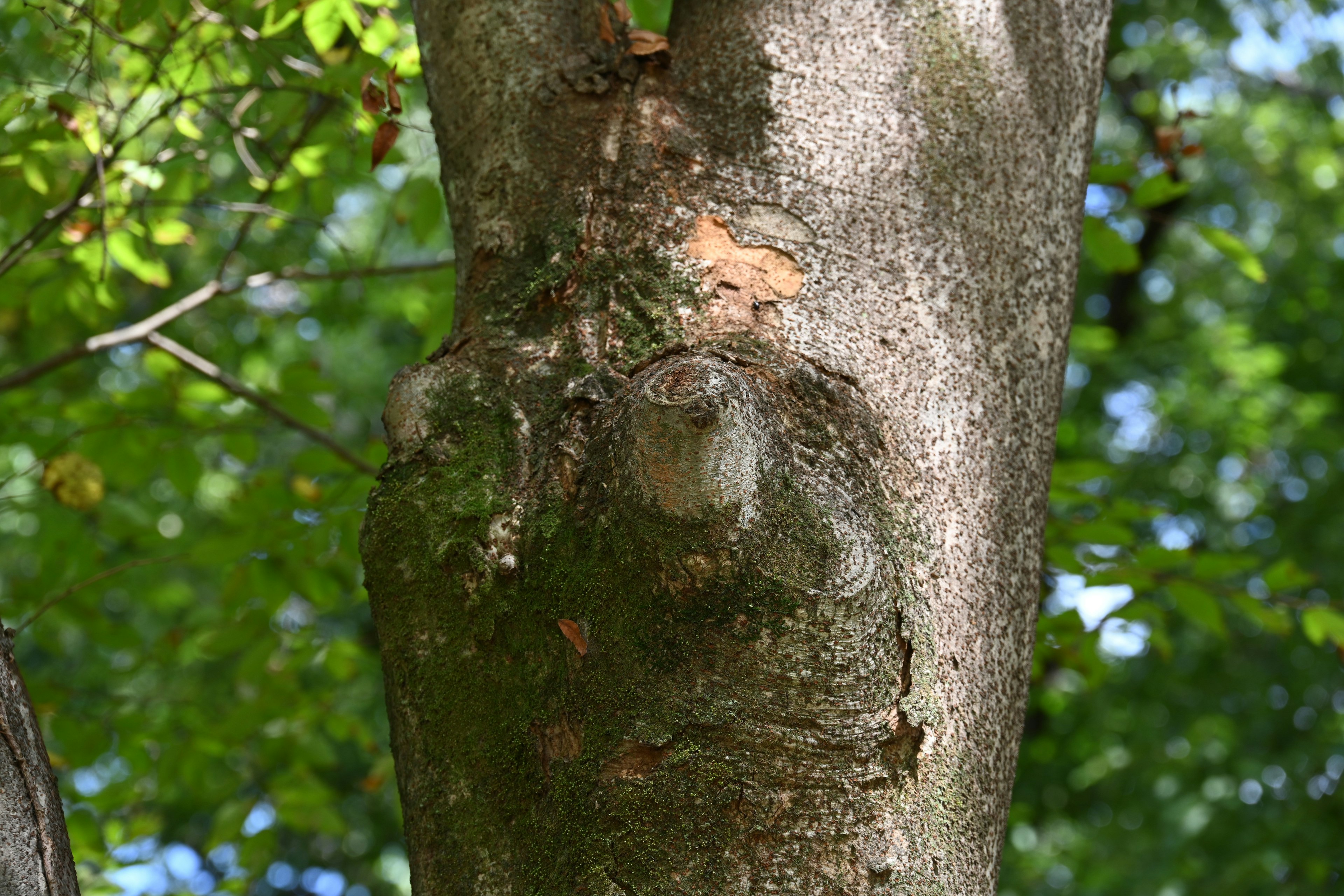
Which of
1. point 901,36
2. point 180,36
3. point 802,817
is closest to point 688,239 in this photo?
point 901,36

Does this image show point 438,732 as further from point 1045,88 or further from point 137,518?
point 137,518

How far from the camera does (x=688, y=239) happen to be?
1151 mm

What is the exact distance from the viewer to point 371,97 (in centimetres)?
167

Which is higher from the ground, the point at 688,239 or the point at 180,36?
the point at 180,36

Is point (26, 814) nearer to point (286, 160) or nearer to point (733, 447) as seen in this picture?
point (733, 447)

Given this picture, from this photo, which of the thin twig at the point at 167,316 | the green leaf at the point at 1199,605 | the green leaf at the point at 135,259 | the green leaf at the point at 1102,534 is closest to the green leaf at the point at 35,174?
the green leaf at the point at 135,259

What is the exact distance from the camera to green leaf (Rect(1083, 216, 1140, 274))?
2.38 metres

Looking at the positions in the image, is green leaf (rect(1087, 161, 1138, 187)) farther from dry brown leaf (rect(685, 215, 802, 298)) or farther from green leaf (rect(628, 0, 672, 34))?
dry brown leaf (rect(685, 215, 802, 298))

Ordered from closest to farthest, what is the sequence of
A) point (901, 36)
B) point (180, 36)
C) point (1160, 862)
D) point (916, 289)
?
point (916, 289), point (901, 36), point (180, 36), point (1160, 862)

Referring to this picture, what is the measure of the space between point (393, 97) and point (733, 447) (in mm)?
1056

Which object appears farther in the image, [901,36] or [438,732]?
[901,36]

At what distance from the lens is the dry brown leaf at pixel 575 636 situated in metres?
0.97

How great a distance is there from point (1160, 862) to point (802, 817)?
5940mm

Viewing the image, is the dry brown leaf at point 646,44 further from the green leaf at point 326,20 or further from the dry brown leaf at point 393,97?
the green leaf at point 326,20
